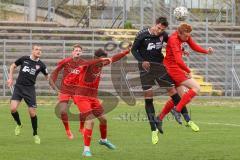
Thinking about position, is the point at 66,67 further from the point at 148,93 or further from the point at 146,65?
the point at 146,65

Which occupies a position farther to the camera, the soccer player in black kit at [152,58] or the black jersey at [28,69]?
the black jersey at [28,69]

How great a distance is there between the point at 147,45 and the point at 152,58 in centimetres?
29

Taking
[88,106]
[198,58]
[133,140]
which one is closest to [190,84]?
[133,140]

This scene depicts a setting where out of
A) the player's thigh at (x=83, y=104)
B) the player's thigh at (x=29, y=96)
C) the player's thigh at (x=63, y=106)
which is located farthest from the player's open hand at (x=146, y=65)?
the player's thigh at (x=63, y=106)

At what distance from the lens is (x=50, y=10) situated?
129 ft

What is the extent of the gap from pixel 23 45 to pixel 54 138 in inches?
743

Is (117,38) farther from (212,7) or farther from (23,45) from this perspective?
(212,7)

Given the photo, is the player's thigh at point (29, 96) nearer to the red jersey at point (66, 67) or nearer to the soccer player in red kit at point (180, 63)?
the red jersey at point (66, 67)

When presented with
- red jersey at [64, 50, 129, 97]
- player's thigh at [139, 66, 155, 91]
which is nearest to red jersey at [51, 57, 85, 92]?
player's thigh at [139, 66, 155, 91]

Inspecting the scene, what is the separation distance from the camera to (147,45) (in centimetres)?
1526

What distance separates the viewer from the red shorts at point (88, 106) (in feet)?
43.1

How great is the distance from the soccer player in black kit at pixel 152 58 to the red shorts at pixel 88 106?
5.64 feet

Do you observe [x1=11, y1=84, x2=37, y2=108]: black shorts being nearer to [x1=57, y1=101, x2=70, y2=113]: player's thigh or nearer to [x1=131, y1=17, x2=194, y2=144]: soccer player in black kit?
[x1=57, y1=101, x2=70, y2=113]: player's thigh

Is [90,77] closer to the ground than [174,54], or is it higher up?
closer to the ground
